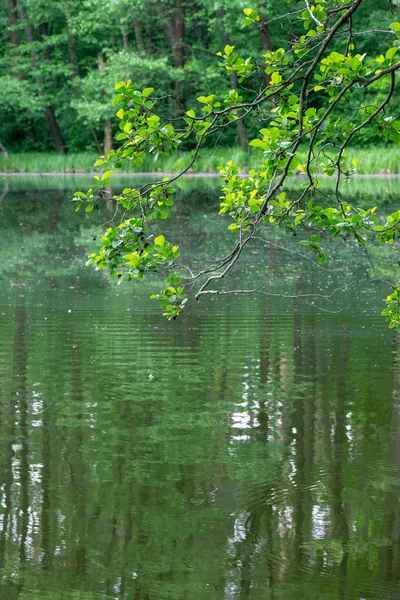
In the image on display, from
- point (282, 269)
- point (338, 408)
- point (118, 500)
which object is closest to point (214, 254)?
point (282, 269)

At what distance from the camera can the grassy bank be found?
116 ft

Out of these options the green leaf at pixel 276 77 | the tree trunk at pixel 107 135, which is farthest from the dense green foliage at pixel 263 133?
the tree trunk at pixel 107 135

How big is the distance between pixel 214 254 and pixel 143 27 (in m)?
33.0

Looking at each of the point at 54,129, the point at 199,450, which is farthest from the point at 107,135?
the point at 199,450

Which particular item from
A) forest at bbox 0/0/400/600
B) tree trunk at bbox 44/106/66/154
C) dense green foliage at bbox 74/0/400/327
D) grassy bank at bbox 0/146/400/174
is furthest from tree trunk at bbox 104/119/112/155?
dense green foliage at bbox 74/0/400/327

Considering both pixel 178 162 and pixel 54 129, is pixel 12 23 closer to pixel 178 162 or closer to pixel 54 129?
pixel 54 129

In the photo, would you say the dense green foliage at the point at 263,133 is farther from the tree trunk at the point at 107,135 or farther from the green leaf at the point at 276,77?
the tree trunk at the point at 107,135

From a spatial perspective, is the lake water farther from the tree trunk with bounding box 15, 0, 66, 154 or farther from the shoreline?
the tree trunk with bounding box 15, 0, 66, 154

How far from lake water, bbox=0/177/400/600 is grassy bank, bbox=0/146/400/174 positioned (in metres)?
22.3

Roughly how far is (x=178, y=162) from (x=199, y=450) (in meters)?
31.5

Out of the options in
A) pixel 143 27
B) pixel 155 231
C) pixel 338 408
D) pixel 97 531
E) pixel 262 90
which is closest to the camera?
pixel 262 90

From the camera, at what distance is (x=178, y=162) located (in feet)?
124

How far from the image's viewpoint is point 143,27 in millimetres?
48969

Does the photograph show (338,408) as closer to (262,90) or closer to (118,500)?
(118,500)
